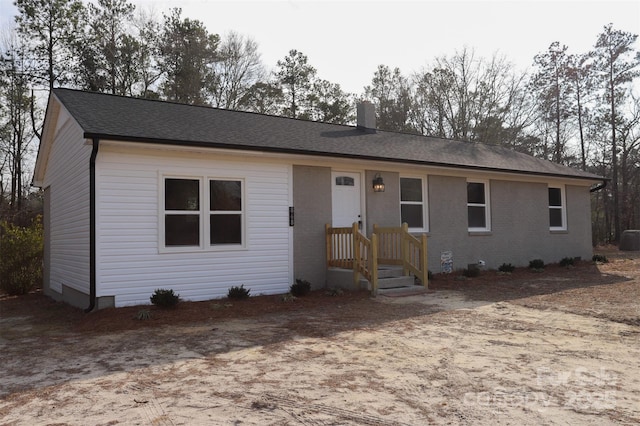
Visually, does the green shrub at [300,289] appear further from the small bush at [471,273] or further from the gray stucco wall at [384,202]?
the small bush at [471,273]

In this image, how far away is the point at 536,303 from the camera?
8047 millimetres

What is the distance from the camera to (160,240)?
8125mm

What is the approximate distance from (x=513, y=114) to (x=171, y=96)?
19.1 metres

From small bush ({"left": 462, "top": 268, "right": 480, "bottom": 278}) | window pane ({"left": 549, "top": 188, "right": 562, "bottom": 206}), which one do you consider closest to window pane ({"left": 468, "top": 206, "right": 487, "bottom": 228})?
small bush ({"left": 462, "top": 268, "right": 480, "bottom": 278})

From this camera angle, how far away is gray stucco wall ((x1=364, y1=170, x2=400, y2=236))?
10695 millimetres

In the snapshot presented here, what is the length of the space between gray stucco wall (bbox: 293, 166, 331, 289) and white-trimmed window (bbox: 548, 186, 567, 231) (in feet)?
27.6

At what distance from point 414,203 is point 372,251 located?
10.5 ft

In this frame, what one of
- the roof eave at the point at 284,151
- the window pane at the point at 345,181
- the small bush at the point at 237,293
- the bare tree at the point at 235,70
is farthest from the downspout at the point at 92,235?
the bare tree at the point at 235,70

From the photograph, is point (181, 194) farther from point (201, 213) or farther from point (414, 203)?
point (414, 203)

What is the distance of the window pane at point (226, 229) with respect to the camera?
8.74 metres

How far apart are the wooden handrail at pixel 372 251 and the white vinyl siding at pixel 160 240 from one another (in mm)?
1006

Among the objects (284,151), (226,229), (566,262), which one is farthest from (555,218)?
(226,229)

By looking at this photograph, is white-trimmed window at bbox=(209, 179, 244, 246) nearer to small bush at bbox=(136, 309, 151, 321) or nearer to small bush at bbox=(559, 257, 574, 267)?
small bush at bbox=(136, 309, 151, 321)

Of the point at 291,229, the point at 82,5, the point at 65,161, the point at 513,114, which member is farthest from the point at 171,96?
the point at 513,114
